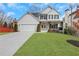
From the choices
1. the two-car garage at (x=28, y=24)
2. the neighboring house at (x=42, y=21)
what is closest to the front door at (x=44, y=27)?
the neighboring house at (x=42, y=21)

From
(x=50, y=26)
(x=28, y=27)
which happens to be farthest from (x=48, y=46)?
(x=28, y=27)

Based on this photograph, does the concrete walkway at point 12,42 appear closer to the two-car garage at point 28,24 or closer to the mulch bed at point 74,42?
the two-car garage at point 28,24

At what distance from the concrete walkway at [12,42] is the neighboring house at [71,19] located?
20.9 inches

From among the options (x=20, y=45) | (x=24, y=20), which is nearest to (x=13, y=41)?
(x=20, y=45)

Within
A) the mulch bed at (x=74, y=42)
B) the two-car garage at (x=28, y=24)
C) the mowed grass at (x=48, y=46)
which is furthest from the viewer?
the two-car garage at (x=28, y=24)

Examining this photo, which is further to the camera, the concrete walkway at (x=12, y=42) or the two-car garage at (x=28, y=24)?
the two-car garage at (x=28, y=24)

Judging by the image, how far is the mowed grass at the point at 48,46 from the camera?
3.55m

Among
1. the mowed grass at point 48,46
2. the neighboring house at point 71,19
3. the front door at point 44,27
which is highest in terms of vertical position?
the neighboring house at point 71,19

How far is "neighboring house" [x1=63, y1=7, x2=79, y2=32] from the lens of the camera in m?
3.68

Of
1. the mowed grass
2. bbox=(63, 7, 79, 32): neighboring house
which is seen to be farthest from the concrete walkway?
bbox=(63, 7, 79, 32): neighboring house

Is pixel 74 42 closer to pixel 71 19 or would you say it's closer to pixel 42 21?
pixel 71 19

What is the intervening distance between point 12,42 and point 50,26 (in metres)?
0.59

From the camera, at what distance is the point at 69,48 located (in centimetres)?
359

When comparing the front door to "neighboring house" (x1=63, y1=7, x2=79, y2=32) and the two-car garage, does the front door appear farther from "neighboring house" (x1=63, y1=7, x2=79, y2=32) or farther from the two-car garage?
"neighboring house" (x1=63, y1=7, x2=79, y2=32)
